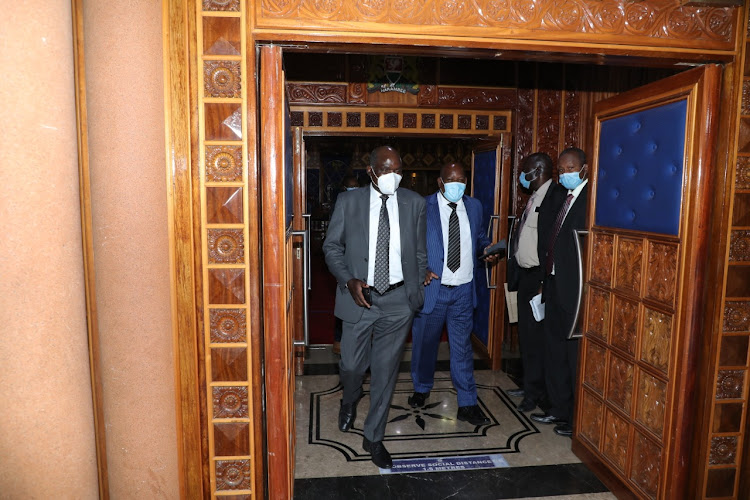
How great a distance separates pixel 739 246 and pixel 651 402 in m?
0.86

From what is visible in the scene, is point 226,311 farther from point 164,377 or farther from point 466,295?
point 466,295

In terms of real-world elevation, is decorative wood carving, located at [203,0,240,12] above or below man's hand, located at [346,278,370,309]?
above

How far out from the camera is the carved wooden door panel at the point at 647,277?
2.22m

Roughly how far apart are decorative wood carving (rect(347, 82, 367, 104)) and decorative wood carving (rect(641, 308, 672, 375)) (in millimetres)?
3064

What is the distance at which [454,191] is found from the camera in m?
3.51

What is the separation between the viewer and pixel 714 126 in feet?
7.22

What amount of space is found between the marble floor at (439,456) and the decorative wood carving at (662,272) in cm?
119

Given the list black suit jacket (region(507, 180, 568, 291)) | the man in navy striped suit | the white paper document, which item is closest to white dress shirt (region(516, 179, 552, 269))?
black suit jacket (region(507, 180, 568, 291))

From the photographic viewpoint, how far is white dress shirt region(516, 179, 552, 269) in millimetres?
3686

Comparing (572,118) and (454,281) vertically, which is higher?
(572,118)

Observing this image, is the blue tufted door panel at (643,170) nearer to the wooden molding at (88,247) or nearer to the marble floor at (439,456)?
the marble floor at (439,456)

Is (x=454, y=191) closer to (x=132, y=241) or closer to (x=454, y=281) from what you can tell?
(x=454, y=281)

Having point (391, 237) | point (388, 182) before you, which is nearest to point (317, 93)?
point (388, 182)

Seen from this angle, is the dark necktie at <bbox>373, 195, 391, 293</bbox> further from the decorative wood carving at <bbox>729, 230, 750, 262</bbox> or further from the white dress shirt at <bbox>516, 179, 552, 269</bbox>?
the decorative wood carving at <bbox>729, 230, 750, 262</bbox>
